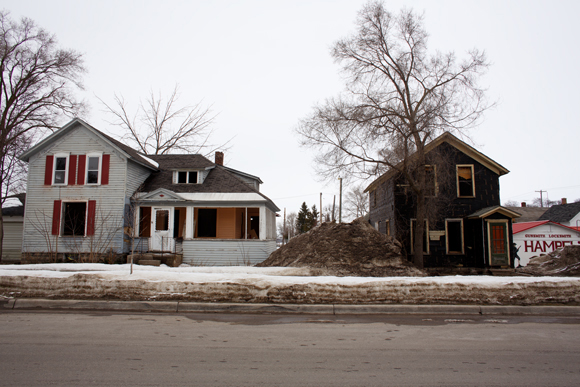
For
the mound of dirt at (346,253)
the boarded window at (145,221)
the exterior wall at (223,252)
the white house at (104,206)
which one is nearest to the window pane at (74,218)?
the white house at (104,206)

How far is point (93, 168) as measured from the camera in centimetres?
2008

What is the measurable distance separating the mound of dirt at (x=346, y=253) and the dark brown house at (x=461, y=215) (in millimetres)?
3937

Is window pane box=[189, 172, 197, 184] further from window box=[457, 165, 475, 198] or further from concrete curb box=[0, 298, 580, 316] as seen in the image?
window box=[457, 165, 475, 198]

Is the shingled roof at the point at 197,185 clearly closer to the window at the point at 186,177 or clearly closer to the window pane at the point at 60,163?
the window at the point at 186,177

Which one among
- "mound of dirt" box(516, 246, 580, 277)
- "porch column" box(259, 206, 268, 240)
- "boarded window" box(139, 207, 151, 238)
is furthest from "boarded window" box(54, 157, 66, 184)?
"mound of dirt" box(516, 246, 580, 277)

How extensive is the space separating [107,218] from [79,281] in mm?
10392

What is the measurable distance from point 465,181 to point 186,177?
15592 millimetres

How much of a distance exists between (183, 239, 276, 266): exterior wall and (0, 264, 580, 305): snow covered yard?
945cm

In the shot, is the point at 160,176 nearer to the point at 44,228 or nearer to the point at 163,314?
the point at 44,228

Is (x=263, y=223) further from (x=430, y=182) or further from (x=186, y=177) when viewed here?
(x=430, y=182)

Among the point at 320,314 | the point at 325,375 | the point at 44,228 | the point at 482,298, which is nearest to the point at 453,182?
the point at 482,298

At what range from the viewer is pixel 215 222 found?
917 inches

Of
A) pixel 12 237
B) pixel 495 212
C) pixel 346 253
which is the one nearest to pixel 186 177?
pixel 346 253

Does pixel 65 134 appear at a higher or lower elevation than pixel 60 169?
higher
